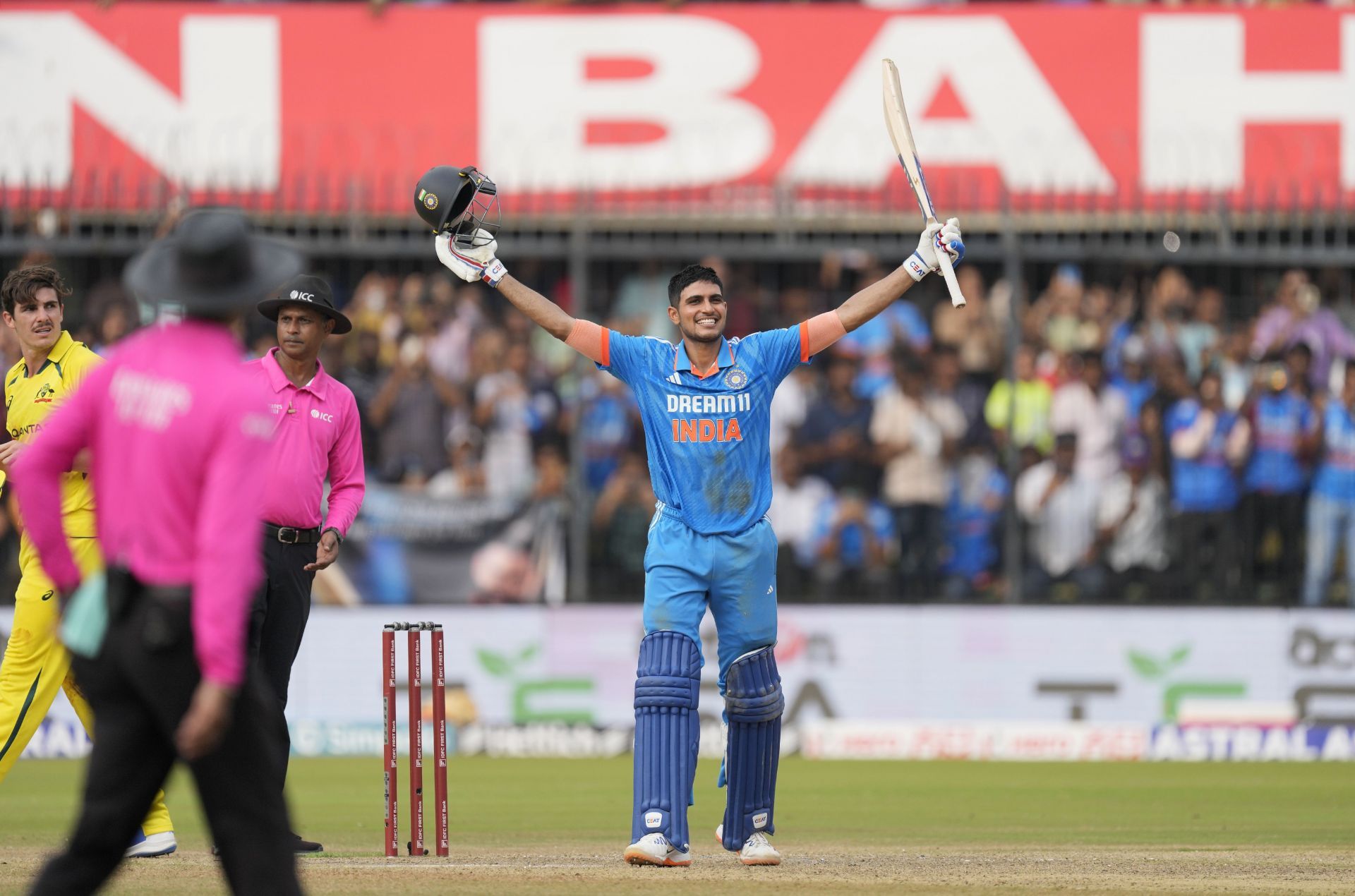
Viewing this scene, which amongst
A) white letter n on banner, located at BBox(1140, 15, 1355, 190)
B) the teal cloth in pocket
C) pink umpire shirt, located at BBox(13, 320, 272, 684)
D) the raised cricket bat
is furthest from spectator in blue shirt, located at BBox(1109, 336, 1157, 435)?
the teal cloth in pocket

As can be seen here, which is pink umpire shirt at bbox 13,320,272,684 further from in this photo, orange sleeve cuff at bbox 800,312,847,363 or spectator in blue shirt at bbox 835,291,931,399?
spectator in blue shirt at bbox 835,291,931,399

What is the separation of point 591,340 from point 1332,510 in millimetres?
8734

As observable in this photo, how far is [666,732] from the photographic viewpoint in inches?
308

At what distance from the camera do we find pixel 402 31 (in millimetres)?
17422

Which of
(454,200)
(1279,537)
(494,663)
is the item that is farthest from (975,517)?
(454,200)

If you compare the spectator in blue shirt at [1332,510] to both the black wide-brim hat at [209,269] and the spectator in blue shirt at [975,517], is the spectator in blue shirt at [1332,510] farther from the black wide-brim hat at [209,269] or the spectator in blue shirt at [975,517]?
the black wide-brim hat at [209,269]

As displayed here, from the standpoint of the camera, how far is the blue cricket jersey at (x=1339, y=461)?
1499cm

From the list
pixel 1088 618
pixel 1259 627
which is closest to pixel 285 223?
pixel 1088 618

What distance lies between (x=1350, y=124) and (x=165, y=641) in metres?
14.8

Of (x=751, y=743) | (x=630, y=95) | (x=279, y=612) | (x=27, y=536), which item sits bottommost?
(x=751, y=743)

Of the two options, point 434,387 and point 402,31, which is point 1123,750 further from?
point 402,31

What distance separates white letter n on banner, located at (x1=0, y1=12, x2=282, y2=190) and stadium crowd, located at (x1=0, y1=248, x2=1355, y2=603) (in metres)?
1.95

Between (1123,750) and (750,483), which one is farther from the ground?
(750,483)

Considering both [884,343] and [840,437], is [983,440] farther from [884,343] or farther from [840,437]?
[884,343]
